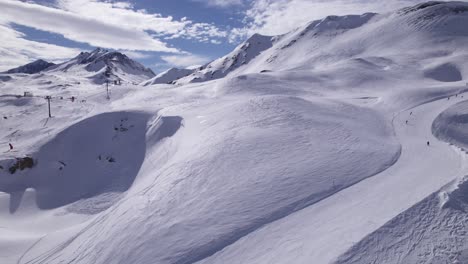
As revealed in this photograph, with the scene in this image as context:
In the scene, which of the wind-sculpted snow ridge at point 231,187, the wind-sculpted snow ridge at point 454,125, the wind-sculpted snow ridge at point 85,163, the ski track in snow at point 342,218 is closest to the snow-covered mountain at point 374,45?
the wind-sculpted snow ridge at point 454,125

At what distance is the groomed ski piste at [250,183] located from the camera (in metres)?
9.64

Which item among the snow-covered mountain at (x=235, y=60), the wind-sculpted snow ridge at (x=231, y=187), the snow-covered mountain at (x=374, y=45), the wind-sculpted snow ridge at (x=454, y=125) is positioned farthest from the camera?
the snow-covered mountain at (x=235, y=60)

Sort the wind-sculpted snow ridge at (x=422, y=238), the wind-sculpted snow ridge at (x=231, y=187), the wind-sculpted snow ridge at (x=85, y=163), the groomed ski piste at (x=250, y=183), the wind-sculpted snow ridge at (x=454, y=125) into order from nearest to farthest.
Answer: the wind-sculpted snow ridge at (x=422, y=238), the groomed ski piste at (x=250, y=183), the wind-sculpted snow ridge at (x=231, y=187), the wind-sculpted snow ridge at (x=454, y=125), the wind-sculpted snow ridge at (x=85, y=163)

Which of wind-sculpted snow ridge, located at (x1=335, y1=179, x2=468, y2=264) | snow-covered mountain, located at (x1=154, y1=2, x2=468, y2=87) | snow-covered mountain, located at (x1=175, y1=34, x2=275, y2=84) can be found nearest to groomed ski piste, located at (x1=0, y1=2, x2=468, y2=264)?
wind-sculpted snow ridge, located at (x1=335, y1=179, x2=468, y2=264)

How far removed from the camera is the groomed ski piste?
964 centimetres

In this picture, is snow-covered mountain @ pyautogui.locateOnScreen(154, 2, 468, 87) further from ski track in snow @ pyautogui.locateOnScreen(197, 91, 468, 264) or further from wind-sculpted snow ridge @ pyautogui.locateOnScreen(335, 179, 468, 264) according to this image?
→ wind-sculpted snow ridge @ pyautogui.locateOnScreen(335, 179, 468, 264)

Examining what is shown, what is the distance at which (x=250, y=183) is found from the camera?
44.3 feet

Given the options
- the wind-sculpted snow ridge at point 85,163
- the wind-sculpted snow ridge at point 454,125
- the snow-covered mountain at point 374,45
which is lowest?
the wind-sculpted snow ridge at point 85,163

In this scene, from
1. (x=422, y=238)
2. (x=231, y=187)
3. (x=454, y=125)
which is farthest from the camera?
(x=454, y=125)

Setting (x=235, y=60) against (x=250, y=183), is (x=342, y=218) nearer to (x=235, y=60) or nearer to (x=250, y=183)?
(x=250, y=183)

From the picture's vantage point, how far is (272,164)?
1514 centimetres

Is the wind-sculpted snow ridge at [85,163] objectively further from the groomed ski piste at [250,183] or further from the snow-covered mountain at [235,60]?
the snow-covered mountain at [235,60]

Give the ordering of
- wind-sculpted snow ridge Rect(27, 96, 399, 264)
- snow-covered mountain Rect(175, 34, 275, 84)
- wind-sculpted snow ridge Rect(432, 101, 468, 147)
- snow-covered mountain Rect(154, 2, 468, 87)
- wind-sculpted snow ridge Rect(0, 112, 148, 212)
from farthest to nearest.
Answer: snow-covered mountain Rect(175, 34, 275, 84)
snow-covered mountain Rect(154, 2, 468, 87)
wind-sculpted snow ridge Rect(0, 112, 148, 212)
wind-sculpted snow ridge Rect(432, 101, 468, 147)
wind-sculpted snow ridge Rect(27, 96, 399, 264)

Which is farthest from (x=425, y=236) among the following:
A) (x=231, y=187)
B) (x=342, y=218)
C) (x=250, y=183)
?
(x=231, y=187)
